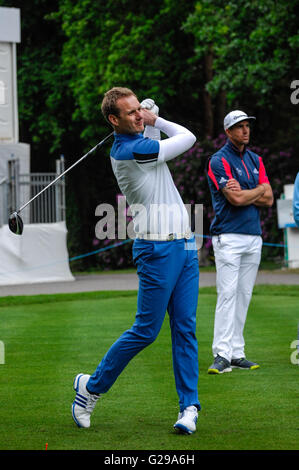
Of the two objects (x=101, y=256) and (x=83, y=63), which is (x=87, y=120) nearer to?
(x=83, y=63)

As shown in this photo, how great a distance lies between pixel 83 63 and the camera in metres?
28.5

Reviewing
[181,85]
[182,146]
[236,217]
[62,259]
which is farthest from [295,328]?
[181,85]

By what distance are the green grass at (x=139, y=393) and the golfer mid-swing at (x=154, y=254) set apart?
29 cm

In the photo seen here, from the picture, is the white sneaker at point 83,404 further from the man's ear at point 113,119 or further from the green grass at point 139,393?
the man's ear at point 113,119

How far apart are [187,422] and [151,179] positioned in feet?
5.05

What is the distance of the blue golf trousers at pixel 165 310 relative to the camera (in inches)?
242

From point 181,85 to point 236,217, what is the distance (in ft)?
72.6

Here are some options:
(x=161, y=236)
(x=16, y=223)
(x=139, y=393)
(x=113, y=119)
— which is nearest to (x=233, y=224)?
(x=139, y=393)

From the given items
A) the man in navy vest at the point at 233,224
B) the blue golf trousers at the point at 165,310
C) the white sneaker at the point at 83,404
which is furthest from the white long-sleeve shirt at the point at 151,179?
the man in navy vest at the point at 233,224

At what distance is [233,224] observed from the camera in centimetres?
877

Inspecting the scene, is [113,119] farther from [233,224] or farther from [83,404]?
[233,224]

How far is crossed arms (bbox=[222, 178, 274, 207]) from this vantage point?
8578 mm
